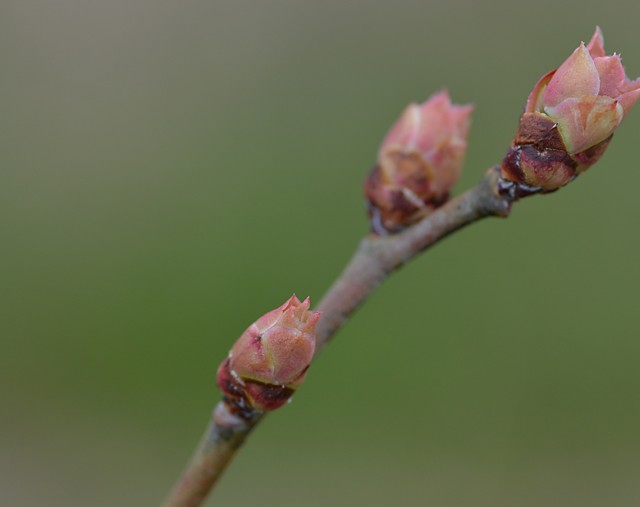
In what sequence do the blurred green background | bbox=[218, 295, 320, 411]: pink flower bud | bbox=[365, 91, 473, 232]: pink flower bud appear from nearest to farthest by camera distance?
bbox=[218, 295, 320, 411]: pink flower bud → bbox=[365, 91, 473, 232]: pink flower bud → the blurred green background

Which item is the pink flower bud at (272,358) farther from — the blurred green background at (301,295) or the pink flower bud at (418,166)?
the blurred green background at (301,295)

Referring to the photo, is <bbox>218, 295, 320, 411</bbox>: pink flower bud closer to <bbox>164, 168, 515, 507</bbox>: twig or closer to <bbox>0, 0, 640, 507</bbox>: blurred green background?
<bbox>164, 168, 515, 507</bbox>: twig

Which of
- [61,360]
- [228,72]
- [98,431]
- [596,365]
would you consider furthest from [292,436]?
[228,72]

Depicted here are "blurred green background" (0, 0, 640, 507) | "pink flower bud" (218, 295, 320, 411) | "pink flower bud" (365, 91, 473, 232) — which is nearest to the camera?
"pink flower bud" (218, 295, 320, 411)

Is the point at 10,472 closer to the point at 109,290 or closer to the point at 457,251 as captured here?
the point at 109,290

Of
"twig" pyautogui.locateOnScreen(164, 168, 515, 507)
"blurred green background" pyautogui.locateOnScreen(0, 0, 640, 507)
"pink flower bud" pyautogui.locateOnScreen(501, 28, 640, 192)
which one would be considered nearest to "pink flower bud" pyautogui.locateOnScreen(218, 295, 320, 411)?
"twig" pyautogui.locateOnScreen(164, 168, 515, 507)

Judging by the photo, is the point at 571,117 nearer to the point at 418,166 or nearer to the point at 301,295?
the point at 418,166
